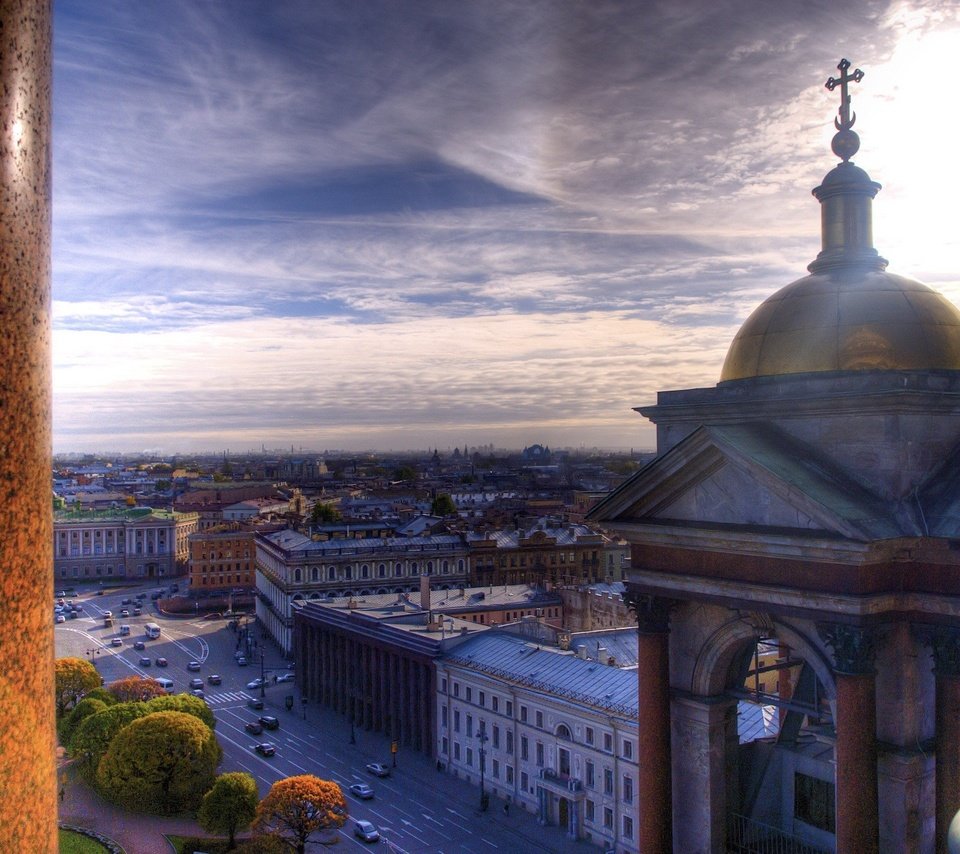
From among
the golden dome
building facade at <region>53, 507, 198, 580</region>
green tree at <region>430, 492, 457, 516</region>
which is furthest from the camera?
green tree at <region>430, 492, 457, 516</region>

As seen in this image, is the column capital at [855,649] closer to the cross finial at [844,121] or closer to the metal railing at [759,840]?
the metal railing at [759,840]

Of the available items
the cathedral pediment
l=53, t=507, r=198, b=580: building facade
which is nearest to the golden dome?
the cathedral pediment

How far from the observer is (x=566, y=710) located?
5247cm

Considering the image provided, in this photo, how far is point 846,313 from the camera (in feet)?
55.3

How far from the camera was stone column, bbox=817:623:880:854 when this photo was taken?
48.1 feet

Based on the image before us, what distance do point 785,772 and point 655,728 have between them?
2.55 metres

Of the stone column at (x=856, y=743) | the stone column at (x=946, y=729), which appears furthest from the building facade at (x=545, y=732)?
the stone column at (x=856, y=743)

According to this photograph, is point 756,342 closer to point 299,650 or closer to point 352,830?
point 352,830

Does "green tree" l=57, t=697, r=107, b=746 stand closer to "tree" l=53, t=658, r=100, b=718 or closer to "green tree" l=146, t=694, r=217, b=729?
"green tree" l=146, t=694, r=217, b=729

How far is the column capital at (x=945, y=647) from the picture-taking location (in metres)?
14.7

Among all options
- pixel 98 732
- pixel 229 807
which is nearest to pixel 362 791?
A: pixel 229 807

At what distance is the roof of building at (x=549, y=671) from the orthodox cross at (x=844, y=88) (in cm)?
3534

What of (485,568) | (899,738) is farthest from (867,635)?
(485,568)

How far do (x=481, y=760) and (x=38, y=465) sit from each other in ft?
197
